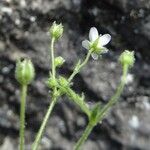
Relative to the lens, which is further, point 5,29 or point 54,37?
point 5,29

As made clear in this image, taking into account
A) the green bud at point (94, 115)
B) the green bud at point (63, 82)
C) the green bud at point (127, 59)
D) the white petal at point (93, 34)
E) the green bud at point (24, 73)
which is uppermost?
the white petal at point (93, 34)

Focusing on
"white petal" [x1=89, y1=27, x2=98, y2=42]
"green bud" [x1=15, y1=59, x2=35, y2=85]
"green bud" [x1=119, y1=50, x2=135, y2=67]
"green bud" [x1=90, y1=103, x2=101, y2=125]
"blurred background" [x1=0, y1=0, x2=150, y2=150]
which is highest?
"blurred background" [x1=0, y1=0, x2=150, y2=150]

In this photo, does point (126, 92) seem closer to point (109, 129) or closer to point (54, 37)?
point (109, 129)

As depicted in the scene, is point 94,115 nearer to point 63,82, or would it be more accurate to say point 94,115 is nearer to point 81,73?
point 63,82

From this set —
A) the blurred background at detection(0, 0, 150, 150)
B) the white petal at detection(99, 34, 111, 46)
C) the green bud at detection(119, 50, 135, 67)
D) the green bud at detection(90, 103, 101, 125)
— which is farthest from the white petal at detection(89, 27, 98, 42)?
the blurred background at detection(0, 0, 150, 150)

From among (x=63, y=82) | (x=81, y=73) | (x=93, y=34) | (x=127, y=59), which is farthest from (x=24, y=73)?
(x=81, y=73)

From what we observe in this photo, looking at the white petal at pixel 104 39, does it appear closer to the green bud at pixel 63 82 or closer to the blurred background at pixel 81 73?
the green bud at pixel 63 82

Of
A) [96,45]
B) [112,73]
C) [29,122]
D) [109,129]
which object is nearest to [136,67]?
[112,73]

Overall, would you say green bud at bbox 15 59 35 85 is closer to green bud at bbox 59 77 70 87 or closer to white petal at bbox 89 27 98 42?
green bud at bbox 59 77 70 87

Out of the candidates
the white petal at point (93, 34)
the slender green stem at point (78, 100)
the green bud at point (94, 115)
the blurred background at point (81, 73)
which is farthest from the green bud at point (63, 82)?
the blurred background at point (81, 73)
